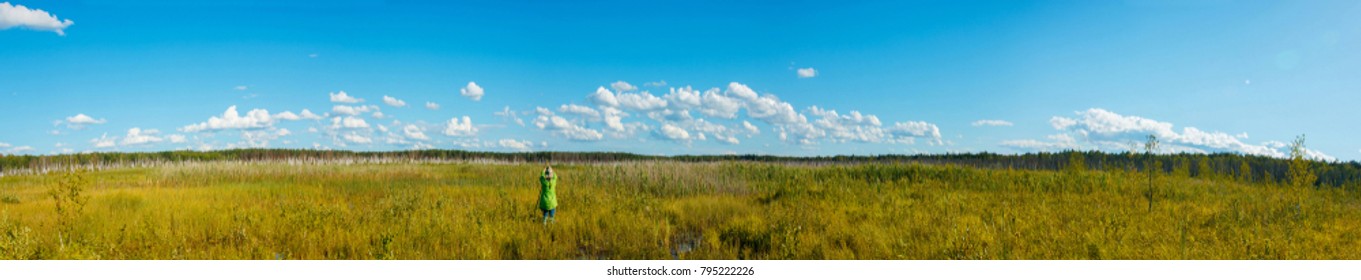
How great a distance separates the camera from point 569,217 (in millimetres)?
10648

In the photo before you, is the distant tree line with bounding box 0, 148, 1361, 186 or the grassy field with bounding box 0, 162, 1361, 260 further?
the distant tree line with bounding box 0, 148, 1361, 186

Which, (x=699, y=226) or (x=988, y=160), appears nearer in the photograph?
(x=699, y=226)

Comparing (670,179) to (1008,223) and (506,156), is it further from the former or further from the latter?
(506,156)

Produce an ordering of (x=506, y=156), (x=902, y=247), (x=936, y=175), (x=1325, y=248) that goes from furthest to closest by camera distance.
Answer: (x=506, y=156), (x=936, y=175), (x=1325, y=248), (x=902, y=247)

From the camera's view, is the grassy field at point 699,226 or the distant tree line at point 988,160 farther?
the distant tree line at point 988,160

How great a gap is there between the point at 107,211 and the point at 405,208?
5125 millimetres

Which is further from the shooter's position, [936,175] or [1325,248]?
[936,175]

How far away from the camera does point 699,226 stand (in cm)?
1054

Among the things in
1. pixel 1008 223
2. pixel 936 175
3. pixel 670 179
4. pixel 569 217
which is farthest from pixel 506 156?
pixel 1008 223

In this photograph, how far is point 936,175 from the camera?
1984 centimetres

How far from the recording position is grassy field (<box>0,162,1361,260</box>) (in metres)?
7.28

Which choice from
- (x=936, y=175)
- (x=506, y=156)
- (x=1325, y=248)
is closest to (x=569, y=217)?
(x=1325, y=248)

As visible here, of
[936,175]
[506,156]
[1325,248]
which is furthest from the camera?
[506,156]

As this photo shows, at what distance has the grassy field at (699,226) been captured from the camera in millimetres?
7277
